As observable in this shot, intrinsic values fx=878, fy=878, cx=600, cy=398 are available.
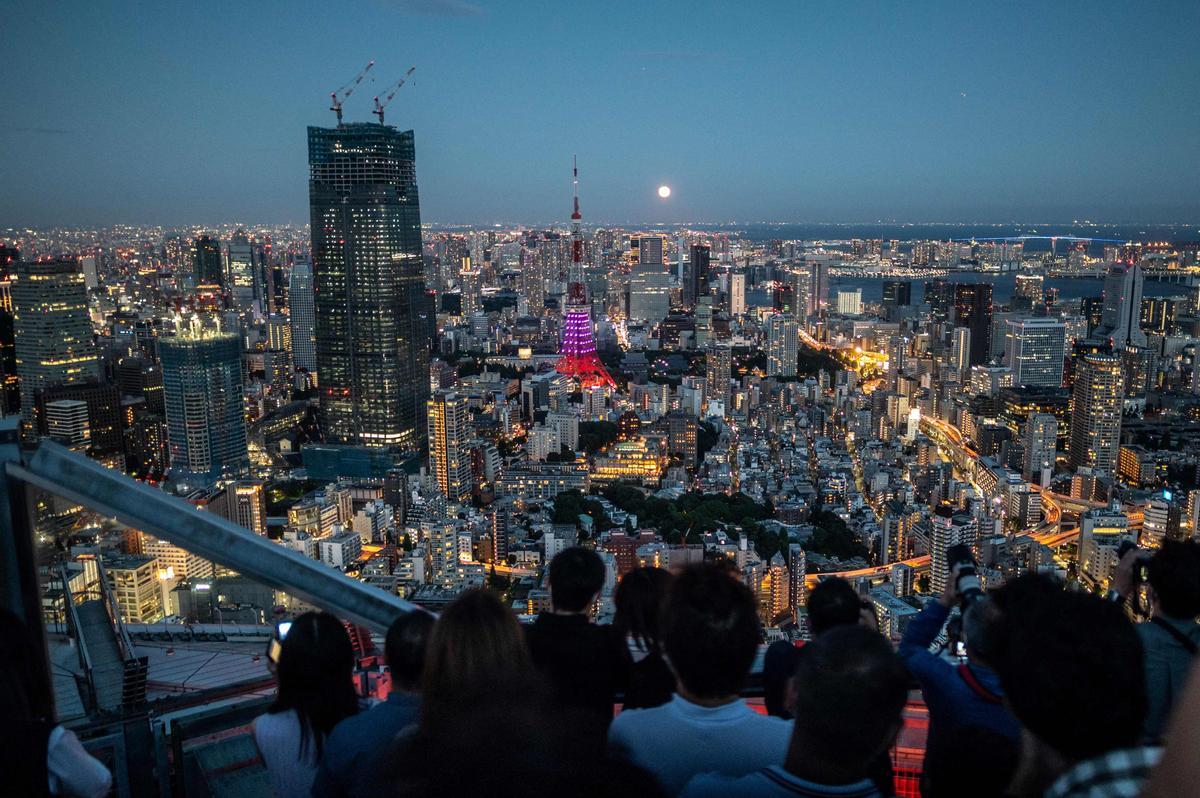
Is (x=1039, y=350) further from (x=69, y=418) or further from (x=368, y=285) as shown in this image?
(x=69, y=418)

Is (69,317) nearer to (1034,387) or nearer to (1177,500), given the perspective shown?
(1177,500)

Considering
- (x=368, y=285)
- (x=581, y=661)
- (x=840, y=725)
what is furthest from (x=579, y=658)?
(x=368, y=285)

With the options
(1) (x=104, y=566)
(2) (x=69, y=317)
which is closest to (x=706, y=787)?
(1) (x=104, y=566)

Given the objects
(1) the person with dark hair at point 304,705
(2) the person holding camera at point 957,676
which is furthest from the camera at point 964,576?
(1) the person with dark hair at point 304,705

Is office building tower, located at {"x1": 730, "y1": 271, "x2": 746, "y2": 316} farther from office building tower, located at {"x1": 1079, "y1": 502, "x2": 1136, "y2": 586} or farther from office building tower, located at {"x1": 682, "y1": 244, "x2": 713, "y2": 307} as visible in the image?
office building tower, located at {"x1": 1079, "y1": 502, "x2": 1136, "y2": 586}

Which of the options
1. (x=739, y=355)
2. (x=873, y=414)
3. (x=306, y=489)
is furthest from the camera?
(x=739, y=355)

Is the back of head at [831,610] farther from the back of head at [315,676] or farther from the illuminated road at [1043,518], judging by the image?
the illuminated road at [1043,518]
